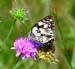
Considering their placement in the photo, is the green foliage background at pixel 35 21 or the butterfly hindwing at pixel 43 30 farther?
the green foliage background at pixel 35 21

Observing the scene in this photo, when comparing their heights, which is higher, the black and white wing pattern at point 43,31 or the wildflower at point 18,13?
the wildflower at point 18,13

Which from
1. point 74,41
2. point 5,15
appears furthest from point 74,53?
point 5,15

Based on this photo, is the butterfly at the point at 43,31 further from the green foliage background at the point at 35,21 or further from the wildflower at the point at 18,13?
the green foliage background at the point at 35,21

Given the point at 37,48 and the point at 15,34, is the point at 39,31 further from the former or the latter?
the point at 15,34

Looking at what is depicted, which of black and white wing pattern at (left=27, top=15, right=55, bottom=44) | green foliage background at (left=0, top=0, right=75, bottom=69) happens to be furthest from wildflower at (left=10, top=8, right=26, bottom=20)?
green foliage background at (left=0, top=0, right=75, bottom=69)

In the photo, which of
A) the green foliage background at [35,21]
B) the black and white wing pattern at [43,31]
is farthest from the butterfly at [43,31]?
the green foliage background at [35,21]

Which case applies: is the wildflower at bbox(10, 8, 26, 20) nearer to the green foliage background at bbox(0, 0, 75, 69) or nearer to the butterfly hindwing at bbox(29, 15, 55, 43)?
the butterfly hindwing at bbox(29, 15, 55, 43)

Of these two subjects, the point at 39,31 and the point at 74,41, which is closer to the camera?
the point at 39,31

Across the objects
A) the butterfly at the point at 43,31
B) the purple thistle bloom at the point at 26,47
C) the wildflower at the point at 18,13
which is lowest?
the purple thistle bloom at the point at 26,47

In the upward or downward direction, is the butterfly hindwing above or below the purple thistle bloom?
above
